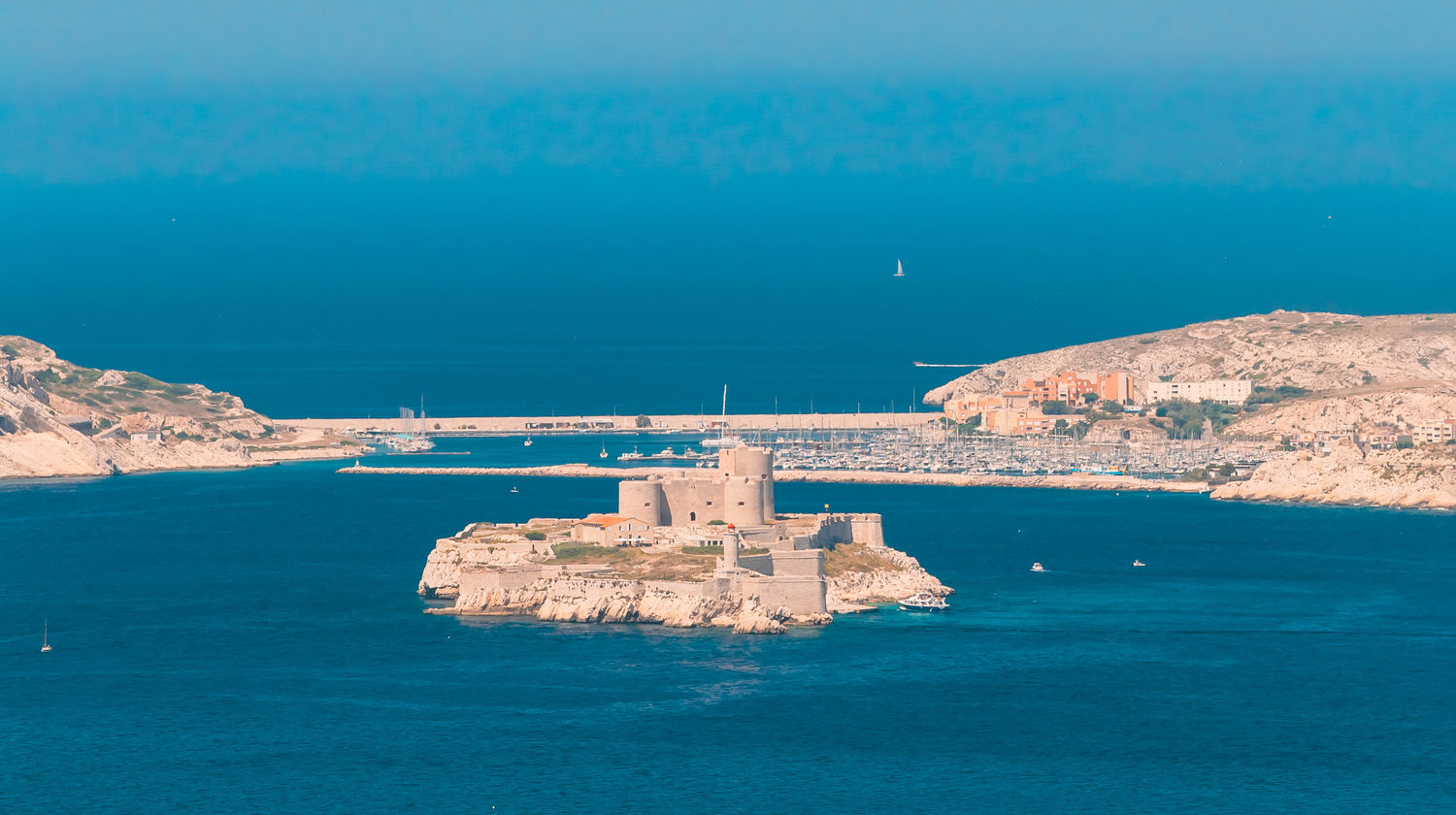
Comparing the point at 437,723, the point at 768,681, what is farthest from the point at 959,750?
the point at 437,723

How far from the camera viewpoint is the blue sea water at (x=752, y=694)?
58969mm

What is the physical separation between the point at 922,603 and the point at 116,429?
108759 mm

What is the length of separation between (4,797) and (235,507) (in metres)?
74.9

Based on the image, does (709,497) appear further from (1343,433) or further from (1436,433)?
(1343,433)

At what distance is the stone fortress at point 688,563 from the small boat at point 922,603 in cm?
100

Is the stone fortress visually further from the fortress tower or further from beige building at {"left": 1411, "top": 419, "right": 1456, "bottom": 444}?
beige building at {"left": 1411, "top": 419, "right": 1456, "bottom": 444}

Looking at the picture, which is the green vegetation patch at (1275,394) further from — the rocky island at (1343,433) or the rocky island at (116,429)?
the rocky island at (116,429)

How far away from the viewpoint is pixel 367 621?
81.8 meters

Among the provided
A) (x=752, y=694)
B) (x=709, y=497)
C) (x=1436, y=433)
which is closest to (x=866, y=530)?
(x=709, y=497)

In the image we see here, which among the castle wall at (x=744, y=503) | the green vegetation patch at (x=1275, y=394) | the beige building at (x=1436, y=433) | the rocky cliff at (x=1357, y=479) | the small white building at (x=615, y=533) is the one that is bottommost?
the small white building at (x=615, y=533)

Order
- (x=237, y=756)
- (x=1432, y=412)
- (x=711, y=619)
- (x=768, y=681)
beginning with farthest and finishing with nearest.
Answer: (x=1432, y=412) → (x=711, y=619) → (x=768, y=681) → (x=237, y=756)

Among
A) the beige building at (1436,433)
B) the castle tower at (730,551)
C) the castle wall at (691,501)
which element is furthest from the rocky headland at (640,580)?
the beige building at (1436,433)

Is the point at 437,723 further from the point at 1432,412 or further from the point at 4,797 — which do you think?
the point at 1432,412

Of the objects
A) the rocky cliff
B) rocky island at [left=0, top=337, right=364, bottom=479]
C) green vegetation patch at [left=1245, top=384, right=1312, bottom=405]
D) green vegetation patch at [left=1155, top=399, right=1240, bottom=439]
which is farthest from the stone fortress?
green vegetation patch at [left=1245, top=384, right=1312, bottom=405]
